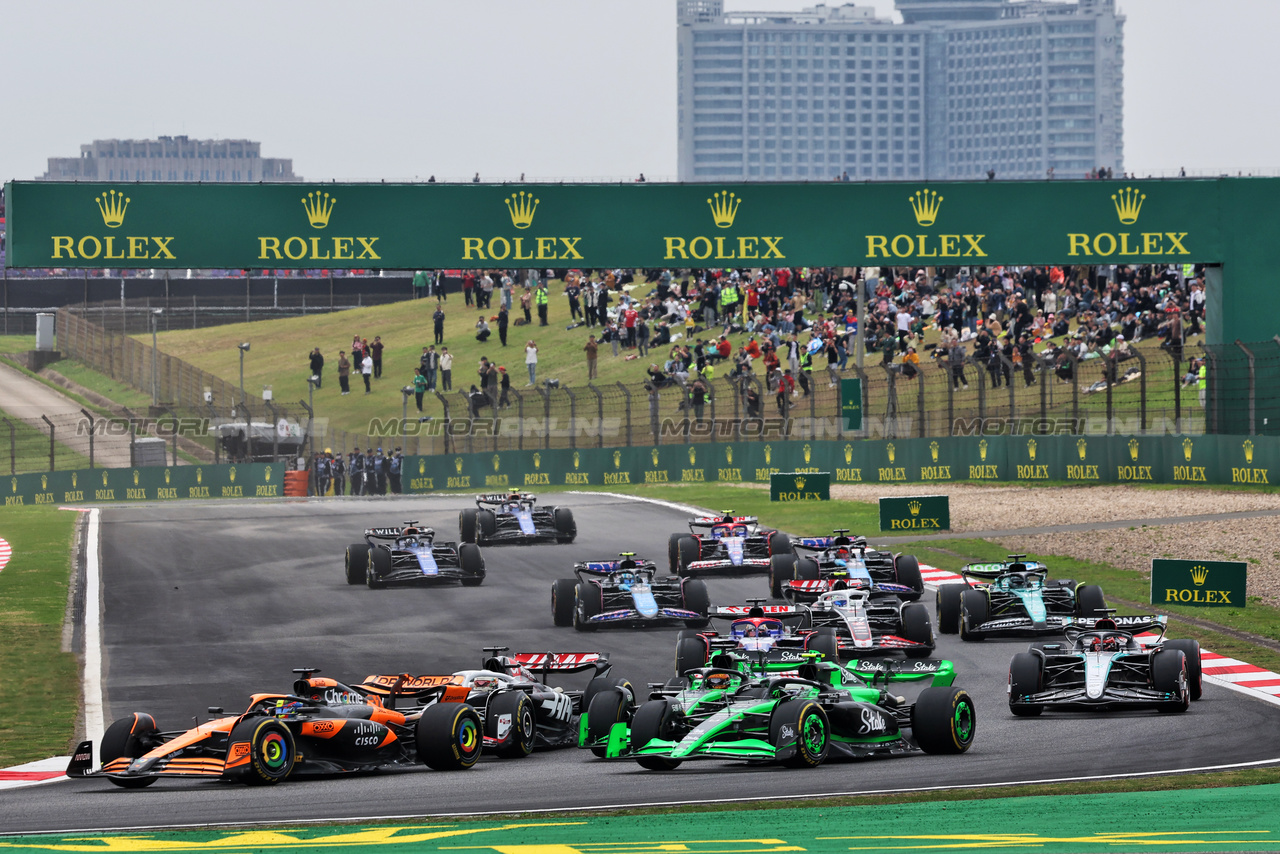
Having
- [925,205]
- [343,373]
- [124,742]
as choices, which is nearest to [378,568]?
[124,742]

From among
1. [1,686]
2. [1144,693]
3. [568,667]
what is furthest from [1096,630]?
[1,686]

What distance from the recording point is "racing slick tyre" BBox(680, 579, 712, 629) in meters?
20.0

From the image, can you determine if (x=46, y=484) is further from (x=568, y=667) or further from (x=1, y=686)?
(x=568, y=667)

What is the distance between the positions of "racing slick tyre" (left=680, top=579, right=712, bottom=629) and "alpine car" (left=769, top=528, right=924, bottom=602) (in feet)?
3.60

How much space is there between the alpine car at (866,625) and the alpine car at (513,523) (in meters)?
11.3

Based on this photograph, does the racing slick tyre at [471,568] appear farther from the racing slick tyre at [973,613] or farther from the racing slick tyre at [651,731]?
the racing slick tyre at [651,731]

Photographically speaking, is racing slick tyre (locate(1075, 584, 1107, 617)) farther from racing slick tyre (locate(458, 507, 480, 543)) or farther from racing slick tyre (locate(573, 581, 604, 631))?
racing slick tyre (locate(458, 507, 480, 543))

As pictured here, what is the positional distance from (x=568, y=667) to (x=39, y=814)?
16.9ft

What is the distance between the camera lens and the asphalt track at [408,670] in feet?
35.8

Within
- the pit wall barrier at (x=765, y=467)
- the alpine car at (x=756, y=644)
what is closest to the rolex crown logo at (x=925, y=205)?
the pit wall barrier at (x=765, y=467)

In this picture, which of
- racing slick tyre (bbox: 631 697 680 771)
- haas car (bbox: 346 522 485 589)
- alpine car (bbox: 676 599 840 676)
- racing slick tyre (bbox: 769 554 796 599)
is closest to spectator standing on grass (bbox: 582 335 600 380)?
haas car (bbox: 346 522 485 589)

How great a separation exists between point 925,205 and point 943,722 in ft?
65.9

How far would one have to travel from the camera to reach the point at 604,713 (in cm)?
1283

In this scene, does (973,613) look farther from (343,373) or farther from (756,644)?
(343,373)
